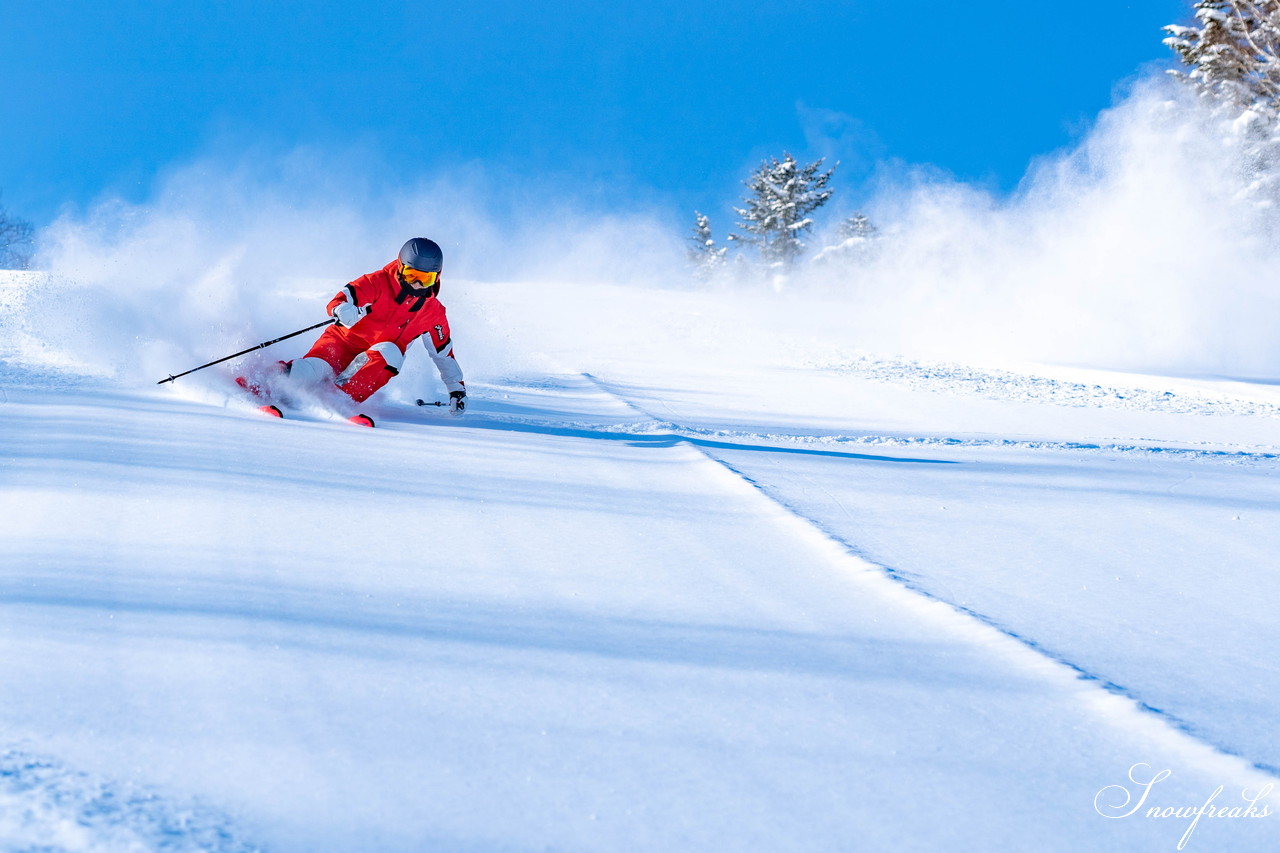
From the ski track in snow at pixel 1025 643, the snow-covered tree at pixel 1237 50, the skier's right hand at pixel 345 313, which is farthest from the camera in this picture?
the snow-covered tree at pixel 1237 50

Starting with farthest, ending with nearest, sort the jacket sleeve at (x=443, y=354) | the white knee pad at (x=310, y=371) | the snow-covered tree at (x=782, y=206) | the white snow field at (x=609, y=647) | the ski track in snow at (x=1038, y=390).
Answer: the snow-covered tree at (x=782, y=206), the ski track in snow at (x=1038, y=390), the jacket sleeve at (x=443, y=354), the white knee pad at (x=310, y=371), the white snow field at (x=609, y=647)

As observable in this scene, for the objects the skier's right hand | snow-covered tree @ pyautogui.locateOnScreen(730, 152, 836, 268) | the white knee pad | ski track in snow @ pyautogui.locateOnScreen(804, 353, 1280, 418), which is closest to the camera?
the white knee pad

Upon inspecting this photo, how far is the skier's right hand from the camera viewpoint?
568 centimetres

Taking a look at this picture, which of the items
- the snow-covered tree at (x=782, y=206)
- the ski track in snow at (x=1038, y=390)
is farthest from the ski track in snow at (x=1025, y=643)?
the snow-covered tree at (x=782, y=206)

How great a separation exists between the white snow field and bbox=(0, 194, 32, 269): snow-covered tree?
59.1 metres

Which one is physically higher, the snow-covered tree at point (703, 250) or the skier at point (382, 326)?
the snow-covered tree at point (703, 250)

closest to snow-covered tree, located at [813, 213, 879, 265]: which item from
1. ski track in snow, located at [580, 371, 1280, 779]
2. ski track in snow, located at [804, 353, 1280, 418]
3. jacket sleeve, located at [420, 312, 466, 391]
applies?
ski track in snow, located at [804, 353, 1280, 418]

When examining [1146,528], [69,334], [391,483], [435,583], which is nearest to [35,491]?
[391,483]

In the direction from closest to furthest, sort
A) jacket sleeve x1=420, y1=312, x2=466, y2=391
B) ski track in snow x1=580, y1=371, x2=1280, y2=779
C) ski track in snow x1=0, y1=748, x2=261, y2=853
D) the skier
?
ski track in snow x1=0, y1=748, x2=261, y2=853, ski track in snow x1=580, y1=371, x2=1280, y2=779, the skier, jacket sleeve x1=420, y1=312, x2=466, y2=391

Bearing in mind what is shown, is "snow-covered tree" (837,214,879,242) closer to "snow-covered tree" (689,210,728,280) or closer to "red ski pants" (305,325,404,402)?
"snow-covered tree" (689,210,728,280)

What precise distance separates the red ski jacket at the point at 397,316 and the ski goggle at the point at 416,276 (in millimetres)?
60

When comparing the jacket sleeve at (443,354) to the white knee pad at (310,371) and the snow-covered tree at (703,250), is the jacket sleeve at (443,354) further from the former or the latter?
the snow-covered tree at (703,250)

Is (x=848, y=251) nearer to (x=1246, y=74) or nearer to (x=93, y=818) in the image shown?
(x=1246, y=74)

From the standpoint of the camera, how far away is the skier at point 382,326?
580cm
